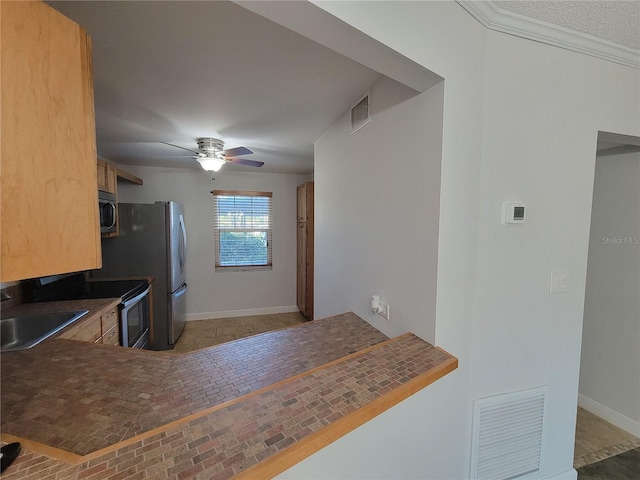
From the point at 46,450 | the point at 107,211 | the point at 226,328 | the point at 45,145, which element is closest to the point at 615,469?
the point at 46,450

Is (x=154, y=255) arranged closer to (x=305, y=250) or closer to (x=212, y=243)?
(x=212, y=243)

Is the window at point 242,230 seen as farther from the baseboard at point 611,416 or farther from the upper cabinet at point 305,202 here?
the baseboard at point 611,416

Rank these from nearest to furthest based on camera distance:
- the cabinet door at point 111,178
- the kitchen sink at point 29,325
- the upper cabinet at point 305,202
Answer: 1. the kitchen sink at point 29,325
2. the cabinet door at point 111,178
3. the upper cabinet at point 305,202

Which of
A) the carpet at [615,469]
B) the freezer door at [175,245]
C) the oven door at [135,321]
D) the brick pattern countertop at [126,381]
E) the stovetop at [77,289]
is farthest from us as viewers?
the freezer door at [175,245]

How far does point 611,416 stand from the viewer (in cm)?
227

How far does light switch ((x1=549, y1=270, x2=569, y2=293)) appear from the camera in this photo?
1.56 m

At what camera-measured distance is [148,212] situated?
356 centimetres

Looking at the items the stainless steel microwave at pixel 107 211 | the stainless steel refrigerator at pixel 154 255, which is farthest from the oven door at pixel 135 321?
the stainless steel microwave at pixel 107 211

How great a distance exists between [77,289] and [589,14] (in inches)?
170

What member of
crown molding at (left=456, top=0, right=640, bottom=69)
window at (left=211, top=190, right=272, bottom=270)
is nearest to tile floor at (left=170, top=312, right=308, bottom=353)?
window at (left=211, top=190, right=272, bottom=270)

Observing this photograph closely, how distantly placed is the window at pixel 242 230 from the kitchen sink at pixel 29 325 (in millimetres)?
2782

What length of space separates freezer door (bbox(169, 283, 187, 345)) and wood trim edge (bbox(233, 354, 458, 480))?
3488 mm

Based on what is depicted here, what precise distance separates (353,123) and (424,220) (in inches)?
43.2

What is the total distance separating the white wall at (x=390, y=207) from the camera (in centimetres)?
130
